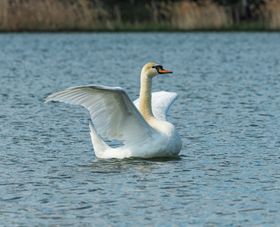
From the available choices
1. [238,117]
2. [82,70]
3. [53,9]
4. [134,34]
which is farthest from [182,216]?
[134,34]

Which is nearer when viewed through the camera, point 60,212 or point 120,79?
point 60,212

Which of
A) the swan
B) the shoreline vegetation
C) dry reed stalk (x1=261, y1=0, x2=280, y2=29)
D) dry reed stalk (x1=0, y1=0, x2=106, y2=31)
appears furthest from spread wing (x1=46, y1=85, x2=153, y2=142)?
dry reed stalk (x1=261, y1=0, x2=280, y2=29)

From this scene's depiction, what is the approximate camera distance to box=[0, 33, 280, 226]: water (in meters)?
9.85

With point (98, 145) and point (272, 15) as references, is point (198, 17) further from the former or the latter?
point (98, 145)

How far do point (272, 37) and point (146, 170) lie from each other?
26726 mm

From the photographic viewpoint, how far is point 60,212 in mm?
9812

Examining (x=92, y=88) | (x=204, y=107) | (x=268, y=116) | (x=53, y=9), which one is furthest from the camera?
(x=53, y=9)

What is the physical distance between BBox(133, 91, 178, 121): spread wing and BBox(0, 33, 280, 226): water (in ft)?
1.55

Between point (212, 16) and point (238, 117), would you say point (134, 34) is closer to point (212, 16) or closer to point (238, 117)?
point (212, 16)

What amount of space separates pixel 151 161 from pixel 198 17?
25.7 metres

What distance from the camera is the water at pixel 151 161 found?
9852 millimetres

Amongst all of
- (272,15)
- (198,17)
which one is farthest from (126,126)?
(272,15)

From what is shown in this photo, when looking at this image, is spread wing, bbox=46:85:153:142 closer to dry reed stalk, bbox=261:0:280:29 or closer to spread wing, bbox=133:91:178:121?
spread wing, bbox=133:91:178:121

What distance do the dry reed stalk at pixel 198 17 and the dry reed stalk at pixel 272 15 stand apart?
1.37 meters
